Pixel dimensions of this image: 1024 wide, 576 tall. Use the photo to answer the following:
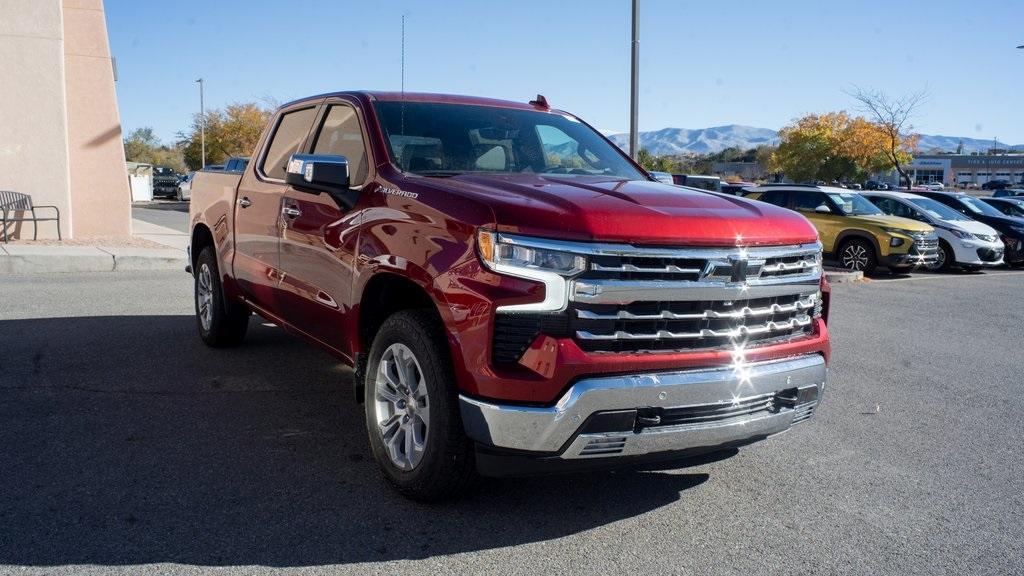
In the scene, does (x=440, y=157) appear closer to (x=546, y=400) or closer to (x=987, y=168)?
(x=546, y=400)

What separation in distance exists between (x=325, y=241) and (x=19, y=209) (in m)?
13.3

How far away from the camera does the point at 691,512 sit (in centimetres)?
398

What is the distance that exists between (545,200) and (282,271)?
7.29 feet

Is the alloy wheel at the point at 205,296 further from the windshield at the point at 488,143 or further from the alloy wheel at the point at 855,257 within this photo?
the alloy wheel at the point at 855,257

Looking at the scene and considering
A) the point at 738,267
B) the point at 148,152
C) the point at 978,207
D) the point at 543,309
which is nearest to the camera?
the point at 543,309

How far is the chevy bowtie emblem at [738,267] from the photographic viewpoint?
3662mm

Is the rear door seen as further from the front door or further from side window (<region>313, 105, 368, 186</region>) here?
side window (<region>313, 105, 368, 186</region>)

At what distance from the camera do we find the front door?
14.8 ft

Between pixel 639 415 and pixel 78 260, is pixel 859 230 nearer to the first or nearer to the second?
pixel 78 260

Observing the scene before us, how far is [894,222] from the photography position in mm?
16109

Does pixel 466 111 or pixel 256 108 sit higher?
pixel 256 108

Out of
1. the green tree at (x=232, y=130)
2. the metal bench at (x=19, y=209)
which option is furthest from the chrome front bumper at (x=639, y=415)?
the green tree at (x=232, y=130)

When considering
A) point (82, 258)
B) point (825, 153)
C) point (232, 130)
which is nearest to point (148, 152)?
point (232, 130)

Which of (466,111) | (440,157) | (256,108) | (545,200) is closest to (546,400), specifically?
(545,200)
